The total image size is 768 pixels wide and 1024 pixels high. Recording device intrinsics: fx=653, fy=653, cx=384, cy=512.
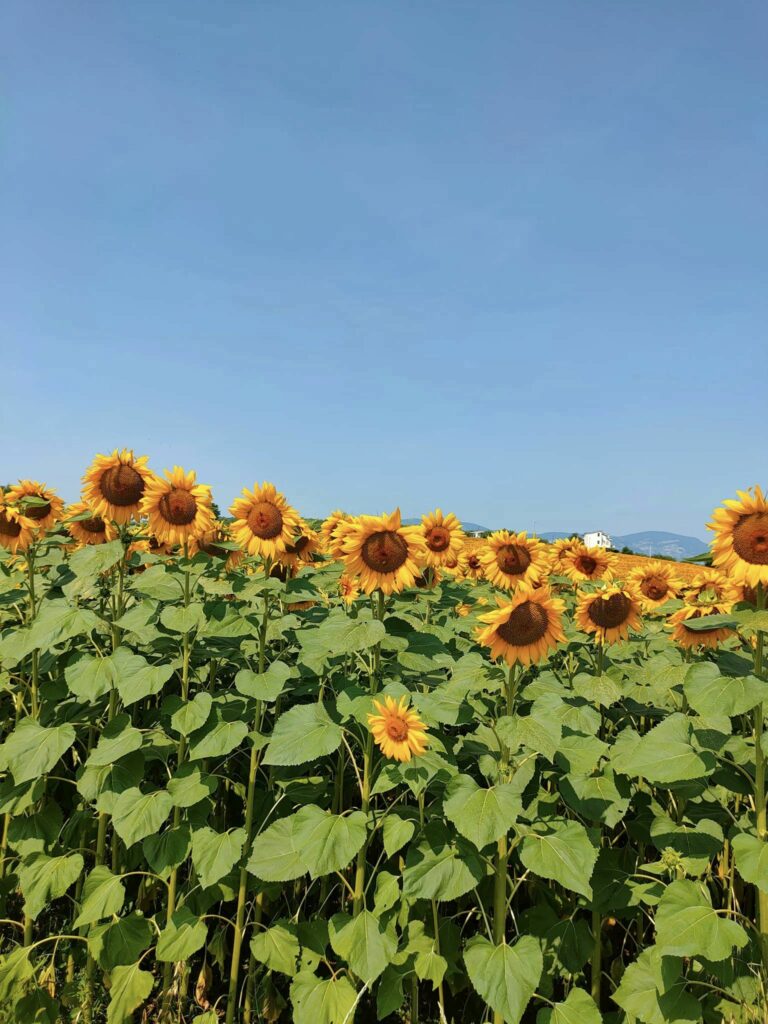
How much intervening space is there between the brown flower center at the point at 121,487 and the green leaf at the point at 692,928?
12.2ft

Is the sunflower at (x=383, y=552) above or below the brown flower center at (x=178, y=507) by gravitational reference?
below

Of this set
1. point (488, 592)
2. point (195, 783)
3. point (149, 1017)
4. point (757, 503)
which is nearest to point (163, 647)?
point (195, 783)

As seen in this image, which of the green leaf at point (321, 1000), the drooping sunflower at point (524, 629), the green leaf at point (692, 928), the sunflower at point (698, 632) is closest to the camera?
the green leaf at point (692, 928)

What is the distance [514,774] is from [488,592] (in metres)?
2.52

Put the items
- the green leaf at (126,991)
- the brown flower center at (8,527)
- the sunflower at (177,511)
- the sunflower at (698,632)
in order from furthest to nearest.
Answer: the brown flower center at (8,527), the sunflower at (698,632), the sunflower at (177,511), the green leaf at (126,991)

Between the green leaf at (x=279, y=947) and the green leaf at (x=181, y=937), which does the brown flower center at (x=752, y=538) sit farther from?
the green leaf at (x=181, y=937)

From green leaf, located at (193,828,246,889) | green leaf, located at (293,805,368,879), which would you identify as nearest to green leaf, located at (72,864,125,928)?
green leaf, located at (193,828,246,889)

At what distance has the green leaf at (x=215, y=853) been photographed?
3453 mm

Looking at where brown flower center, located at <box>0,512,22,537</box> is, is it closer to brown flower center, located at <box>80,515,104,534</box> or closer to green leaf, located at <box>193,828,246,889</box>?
brown flower center, located at <box>80,515,104,534</box>

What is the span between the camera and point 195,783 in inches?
144

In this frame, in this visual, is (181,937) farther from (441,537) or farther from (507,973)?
(441,537)

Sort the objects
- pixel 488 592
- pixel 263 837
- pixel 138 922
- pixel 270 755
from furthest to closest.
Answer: pixel 488 592, pixel 138 922, pixel 263 837, pixel 270 755

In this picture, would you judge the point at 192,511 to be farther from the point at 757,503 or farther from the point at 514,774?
the point at 757,503

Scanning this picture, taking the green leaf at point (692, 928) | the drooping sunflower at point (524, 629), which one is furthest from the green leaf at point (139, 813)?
the green leaf at point (692, 928)
